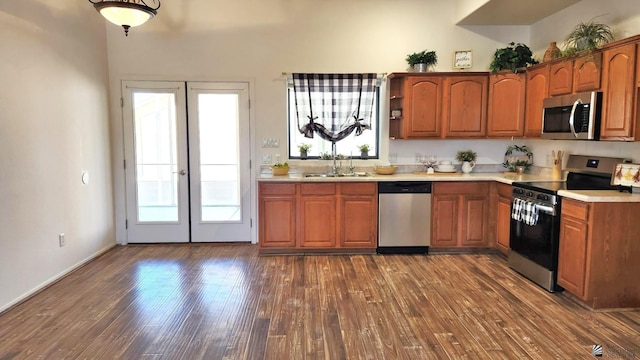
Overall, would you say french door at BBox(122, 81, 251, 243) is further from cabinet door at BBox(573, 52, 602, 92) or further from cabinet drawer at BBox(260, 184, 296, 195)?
cabinet door at BBox(573, 52, 602, 92)

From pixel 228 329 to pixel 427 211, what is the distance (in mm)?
2746

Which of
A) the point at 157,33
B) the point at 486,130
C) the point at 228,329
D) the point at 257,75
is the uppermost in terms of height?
the point at 157,33

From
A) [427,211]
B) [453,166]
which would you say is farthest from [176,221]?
[453,166]

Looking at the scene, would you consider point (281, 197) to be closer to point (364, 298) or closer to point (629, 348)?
point (364, 298)

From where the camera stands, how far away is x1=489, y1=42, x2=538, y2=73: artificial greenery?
480 centimetres

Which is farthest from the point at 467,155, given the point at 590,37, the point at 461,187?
the point at 590,37

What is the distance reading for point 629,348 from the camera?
2701 millimetres

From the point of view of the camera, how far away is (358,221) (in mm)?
4832

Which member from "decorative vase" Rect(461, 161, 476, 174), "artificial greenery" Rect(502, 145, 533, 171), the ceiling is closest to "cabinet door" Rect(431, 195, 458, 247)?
"decorative vase" Rect(461, 161, 476, 174)

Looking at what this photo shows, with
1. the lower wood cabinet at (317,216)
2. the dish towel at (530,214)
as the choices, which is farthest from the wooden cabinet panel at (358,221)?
the dish towel at (530,214)

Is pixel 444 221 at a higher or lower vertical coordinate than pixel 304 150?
lower

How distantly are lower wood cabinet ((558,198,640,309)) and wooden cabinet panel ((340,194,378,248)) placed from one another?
81.6 inches

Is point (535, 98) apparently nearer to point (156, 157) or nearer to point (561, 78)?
point (561, 78)

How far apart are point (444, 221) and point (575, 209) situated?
64.4 inches
